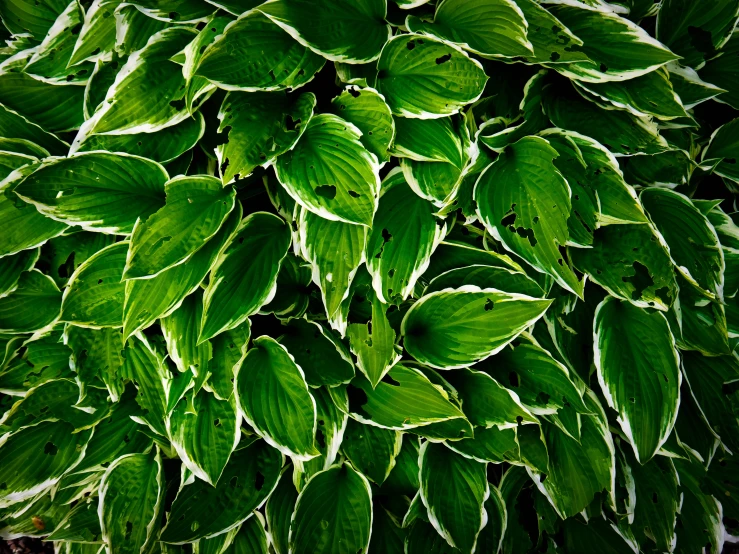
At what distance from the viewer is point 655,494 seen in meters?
1.44

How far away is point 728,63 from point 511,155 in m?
0.86

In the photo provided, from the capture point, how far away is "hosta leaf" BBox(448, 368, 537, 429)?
1.21 m

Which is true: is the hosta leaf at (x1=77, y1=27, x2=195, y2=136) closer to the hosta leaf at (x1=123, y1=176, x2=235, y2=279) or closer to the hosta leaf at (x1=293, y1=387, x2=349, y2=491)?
the hosta leaf at (x1=123, y1=176, x2=235, y2=279)

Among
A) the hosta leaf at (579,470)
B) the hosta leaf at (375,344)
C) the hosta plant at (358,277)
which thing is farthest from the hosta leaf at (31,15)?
the hosta leaf at (579,470)

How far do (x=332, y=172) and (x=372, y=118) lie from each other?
0.15m

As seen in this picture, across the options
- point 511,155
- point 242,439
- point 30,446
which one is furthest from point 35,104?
point 511,155

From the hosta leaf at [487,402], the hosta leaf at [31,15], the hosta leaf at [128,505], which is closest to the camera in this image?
the hosta leaf at [487,402]

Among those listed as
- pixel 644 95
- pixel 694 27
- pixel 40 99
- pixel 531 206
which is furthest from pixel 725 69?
pixel 40 99

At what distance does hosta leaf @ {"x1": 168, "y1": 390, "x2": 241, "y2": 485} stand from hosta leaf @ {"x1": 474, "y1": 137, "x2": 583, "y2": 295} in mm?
735

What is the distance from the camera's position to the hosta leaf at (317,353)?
1.23 meters

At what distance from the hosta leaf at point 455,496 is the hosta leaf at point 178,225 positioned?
0.72m

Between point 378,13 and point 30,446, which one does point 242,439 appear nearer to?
point 30,446

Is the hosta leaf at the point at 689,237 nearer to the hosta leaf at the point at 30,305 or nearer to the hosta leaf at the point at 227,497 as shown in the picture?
the hosta leaf at the point at 227,497

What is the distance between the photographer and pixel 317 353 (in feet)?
4.13
